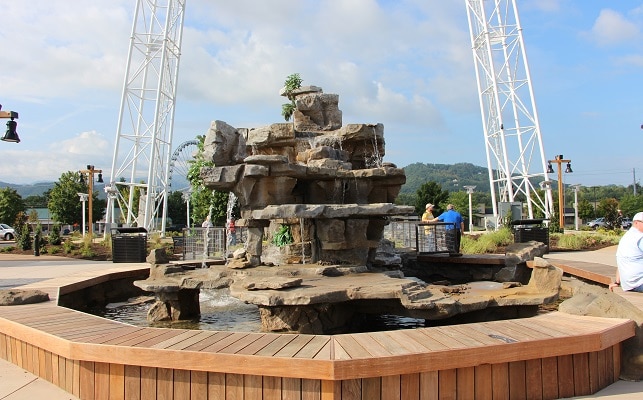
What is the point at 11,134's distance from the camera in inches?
435

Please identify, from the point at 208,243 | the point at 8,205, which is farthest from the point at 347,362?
the point at 8,205

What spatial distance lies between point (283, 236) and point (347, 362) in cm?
568

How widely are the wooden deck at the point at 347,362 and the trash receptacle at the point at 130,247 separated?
448 inches

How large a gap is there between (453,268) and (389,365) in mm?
7407

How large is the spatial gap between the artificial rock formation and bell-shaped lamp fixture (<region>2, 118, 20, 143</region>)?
16.9 ft

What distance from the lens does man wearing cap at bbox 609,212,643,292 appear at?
5617 mm

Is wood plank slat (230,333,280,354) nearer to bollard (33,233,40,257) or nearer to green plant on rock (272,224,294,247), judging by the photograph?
green plant on rock (272,224,294,247)

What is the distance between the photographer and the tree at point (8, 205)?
55.3 metres

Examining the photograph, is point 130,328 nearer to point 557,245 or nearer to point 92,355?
point 92,355

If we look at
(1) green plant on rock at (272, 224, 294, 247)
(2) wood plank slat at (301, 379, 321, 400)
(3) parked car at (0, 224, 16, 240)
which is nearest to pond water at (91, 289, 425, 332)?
(1) green plant on rock at (272, 224, 294, 247)

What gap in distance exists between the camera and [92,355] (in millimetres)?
4234

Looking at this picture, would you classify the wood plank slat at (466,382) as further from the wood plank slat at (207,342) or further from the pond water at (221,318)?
the pond water at (221,318)

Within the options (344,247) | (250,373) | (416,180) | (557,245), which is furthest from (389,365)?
(416,180)

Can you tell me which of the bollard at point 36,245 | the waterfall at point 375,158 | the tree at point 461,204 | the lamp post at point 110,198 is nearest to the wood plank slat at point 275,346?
the waterfall at point 375,158
